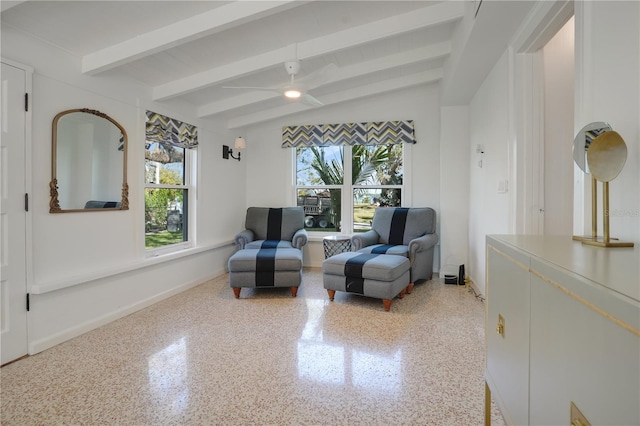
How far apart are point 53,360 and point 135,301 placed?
0.98 metres

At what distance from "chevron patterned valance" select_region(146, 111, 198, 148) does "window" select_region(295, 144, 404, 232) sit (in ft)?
5.77

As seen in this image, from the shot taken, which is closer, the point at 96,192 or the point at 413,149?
the point at 96,192

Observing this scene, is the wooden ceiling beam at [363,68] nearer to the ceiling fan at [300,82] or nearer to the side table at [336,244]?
the ceiling fan at [300,82]

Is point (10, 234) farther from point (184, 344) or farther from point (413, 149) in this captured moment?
point (413, 149)

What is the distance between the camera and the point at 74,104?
2666mm

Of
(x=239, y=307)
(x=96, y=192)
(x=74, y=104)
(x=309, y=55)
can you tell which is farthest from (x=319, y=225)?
(x=74, y=104)

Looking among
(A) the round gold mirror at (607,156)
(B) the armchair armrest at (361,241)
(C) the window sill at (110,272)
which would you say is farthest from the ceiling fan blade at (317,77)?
(C) the window sill at (110,272)

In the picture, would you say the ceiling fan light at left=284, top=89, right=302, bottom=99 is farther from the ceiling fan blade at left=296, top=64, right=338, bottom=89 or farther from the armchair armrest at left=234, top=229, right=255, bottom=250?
the armchair armrest at left=234, top=229, right=255, bottom=250

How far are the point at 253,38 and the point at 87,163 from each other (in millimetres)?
1744

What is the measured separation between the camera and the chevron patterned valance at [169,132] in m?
3.45

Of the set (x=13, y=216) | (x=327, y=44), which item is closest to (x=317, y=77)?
(x=327, y=44)

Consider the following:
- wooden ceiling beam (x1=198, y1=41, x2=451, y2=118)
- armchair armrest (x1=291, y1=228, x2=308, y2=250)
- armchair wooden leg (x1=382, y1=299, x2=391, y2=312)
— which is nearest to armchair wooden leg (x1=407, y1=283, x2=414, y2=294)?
armchair wooden leg (x1=382, y1=299, x2=391, y2=312)

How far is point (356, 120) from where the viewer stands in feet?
16.4

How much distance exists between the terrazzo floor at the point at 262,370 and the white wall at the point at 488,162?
0.86 m
